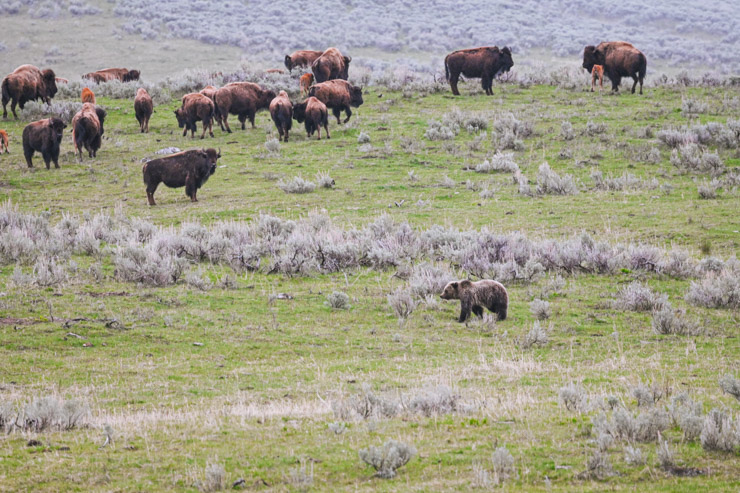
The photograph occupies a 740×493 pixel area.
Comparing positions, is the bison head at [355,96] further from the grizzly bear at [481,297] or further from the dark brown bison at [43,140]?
the grizzly bear at [481,297]

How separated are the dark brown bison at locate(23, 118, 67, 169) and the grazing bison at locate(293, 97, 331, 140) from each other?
764cm

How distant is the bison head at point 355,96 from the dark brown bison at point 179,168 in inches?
400

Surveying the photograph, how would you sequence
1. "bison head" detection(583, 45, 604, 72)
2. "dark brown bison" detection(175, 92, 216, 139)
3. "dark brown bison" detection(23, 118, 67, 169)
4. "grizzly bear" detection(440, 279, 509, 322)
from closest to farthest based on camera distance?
"grizzly bear" detection(440, 279, 509, 322)
"dark brown bison" detection(23, 118, 67, 169)
"dark brown bison" detection(175, 92, 216, 139)
"bison head" detection(583, 45, 604, 72)

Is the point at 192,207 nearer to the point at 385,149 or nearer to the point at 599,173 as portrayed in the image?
the point at 385,149

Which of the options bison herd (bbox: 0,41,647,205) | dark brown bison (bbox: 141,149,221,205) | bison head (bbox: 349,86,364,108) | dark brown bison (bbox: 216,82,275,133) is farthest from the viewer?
bison head (bbox: 349,86,364,108)

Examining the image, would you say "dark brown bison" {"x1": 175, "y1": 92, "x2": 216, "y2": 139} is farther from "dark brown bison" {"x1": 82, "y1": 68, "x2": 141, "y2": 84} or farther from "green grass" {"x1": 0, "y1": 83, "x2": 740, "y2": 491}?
"dark brown bison" {"x1": 82, "y1": 68, "x2": 141, "y2": 84}

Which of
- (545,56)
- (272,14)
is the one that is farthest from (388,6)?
(545,56)

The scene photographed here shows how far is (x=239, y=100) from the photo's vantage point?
92.1ft

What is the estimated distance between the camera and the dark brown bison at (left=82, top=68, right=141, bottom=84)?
38906mm

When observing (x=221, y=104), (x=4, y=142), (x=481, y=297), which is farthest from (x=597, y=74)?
(x=481, y=297)

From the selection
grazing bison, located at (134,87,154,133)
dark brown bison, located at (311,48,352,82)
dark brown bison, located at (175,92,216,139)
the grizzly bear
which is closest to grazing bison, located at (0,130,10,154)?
grazing bison, located at (134,87,154,133)

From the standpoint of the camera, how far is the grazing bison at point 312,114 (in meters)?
26.2

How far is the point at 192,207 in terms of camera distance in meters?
19.8

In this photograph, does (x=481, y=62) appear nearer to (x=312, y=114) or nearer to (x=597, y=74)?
(x=597, y=74)
